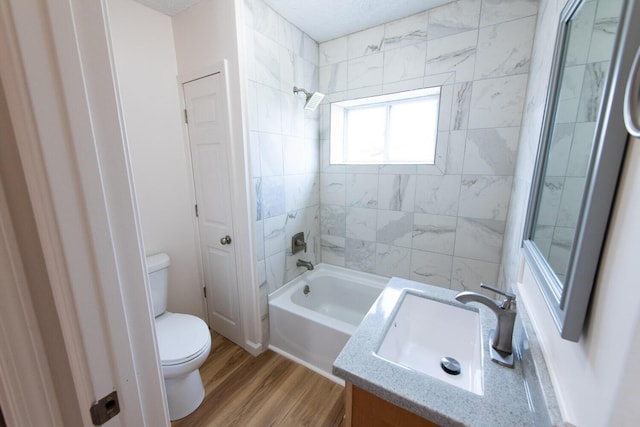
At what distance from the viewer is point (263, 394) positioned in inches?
63.6

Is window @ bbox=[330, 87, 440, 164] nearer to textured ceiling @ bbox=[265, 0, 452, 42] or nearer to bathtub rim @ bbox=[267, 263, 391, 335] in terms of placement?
textured ceiling @ bbox=[265, 0, 452, 42]

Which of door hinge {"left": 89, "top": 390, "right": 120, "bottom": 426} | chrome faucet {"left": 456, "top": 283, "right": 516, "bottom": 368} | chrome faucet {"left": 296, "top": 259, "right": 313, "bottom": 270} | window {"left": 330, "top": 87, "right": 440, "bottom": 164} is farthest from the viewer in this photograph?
chrome faucet {"left": 296, "top": 259, "right": 313, "bottom": 270}

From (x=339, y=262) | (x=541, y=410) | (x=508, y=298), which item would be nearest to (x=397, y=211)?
(x=339, y=262)

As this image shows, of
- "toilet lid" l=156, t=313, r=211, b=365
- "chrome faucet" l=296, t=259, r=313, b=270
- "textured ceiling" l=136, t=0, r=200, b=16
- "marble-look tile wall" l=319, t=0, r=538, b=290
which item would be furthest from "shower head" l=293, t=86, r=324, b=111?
"toilet lid" l=156, t=313, r=211, b=365

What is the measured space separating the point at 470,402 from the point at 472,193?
1.39m

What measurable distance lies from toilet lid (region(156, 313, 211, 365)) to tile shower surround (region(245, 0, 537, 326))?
19.4 inches

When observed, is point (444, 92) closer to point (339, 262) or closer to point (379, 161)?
point (379, 161)

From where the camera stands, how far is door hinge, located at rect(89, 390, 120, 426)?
51 centimetres

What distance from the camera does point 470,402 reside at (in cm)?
76

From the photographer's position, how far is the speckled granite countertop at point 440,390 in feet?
2.35

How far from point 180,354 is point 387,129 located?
7.36 feet

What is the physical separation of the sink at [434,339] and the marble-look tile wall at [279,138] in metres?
1.09

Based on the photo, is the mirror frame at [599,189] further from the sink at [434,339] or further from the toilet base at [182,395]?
the toilet base at [182,395]

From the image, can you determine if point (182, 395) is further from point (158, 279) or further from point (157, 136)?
point (157, 136)
